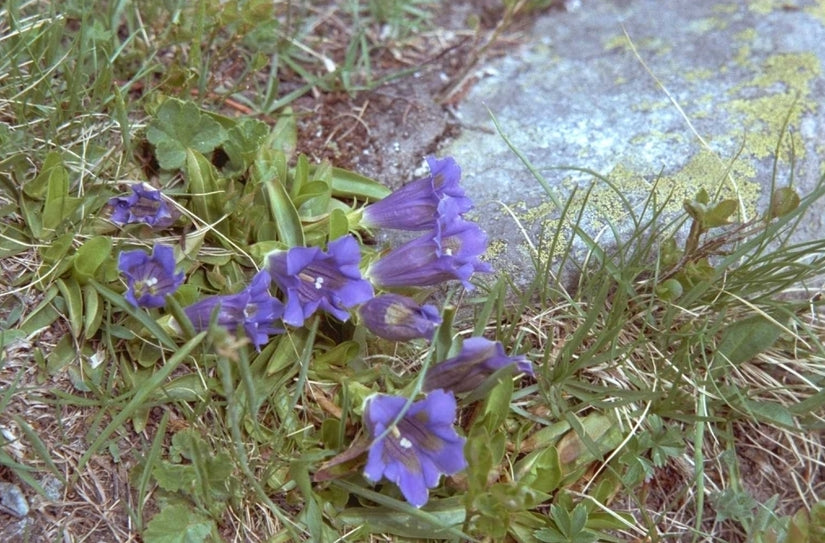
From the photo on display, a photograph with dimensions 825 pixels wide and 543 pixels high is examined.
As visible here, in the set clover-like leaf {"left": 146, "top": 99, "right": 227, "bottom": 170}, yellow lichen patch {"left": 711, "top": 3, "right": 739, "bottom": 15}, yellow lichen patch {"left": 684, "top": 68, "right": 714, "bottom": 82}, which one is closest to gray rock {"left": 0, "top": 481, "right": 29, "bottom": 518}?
clover-like leaf {"left": 146, "top": 99, "right": 227, "bottom": 170}

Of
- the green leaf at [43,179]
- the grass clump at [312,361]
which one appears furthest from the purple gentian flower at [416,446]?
the green leaf at [43,179]

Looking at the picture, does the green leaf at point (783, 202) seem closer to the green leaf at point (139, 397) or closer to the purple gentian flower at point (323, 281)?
the purple gentian flower at point (323, 281)

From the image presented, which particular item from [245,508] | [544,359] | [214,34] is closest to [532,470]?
[544,359]

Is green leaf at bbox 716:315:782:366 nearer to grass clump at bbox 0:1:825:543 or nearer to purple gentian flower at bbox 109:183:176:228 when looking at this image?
grass clump at bbox 0:1:825:543

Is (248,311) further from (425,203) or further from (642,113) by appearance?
(642,113)

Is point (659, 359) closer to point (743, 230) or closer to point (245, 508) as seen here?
point (743, 230)

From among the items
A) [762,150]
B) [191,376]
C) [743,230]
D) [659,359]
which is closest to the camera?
[191,376]
